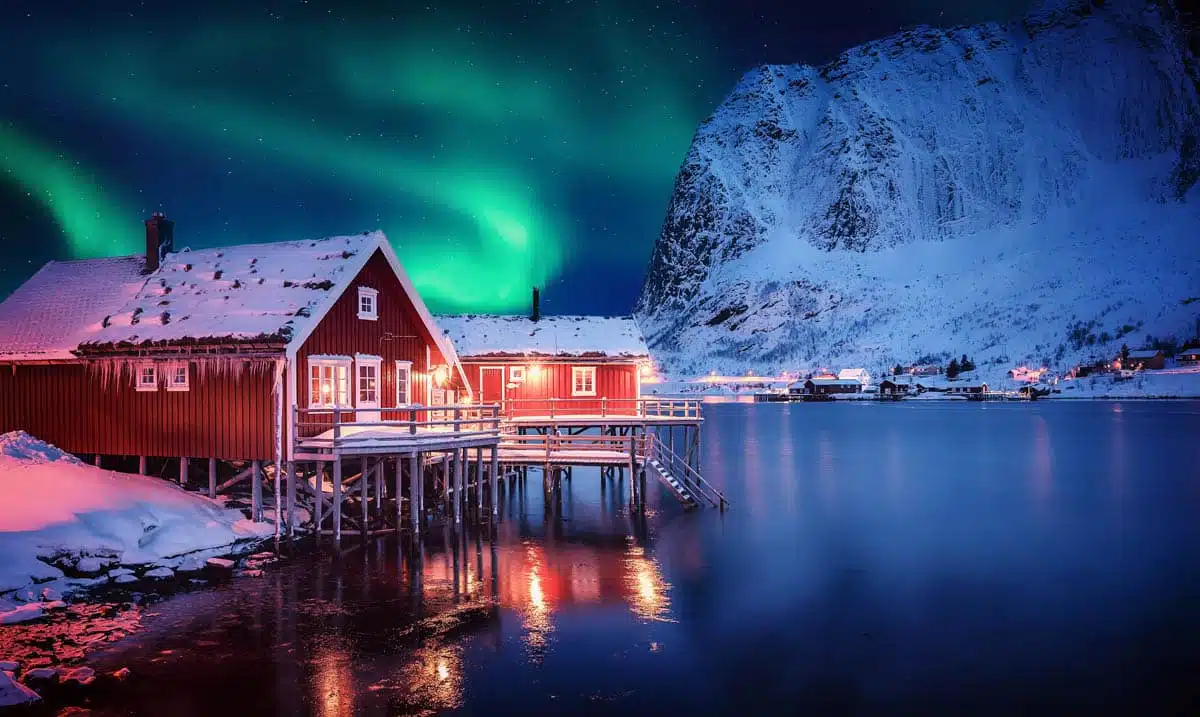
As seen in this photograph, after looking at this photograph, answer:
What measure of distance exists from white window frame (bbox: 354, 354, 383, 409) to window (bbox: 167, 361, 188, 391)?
4.83m

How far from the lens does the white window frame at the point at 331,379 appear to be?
2623 cm

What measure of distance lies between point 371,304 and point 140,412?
7521 millimetres

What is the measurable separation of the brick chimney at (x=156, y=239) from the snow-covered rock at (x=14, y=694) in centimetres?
2009

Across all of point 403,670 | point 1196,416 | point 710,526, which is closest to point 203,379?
point 403,670

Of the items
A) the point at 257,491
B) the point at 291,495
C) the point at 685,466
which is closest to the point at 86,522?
the point at 257,491

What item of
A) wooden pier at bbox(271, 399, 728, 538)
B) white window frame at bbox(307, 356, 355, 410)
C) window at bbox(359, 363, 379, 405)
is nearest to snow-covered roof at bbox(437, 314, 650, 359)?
wooden pier at bbox(271, 399, 728, 538)

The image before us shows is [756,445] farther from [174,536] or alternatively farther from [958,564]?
[174,536]

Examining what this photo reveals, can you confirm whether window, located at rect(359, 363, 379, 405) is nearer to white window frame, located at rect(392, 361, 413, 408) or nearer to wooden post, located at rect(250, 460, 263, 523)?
white window frame, located at rect(392, 361, 413, 408)

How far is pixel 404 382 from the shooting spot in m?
30.9

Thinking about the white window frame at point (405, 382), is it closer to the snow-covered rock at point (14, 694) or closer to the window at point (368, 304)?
the window at point (368, 304)

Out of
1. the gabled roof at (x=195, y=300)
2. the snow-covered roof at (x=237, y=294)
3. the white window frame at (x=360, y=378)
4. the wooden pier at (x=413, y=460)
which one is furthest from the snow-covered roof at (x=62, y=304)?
the wooden pier at (x=413, y=460)

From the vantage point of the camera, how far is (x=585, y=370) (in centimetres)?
4609

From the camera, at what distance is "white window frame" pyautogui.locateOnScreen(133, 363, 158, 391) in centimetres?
2702

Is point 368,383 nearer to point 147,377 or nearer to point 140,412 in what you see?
point 147,377
